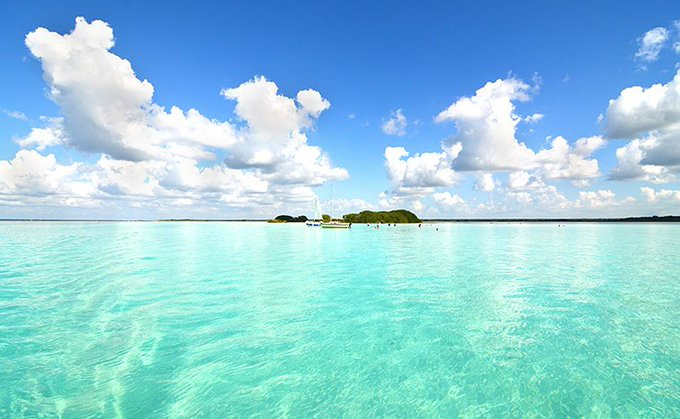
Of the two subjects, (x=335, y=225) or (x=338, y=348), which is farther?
(x=335, y=225)

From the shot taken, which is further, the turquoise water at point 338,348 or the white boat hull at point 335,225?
the white boat hull at point 335,225

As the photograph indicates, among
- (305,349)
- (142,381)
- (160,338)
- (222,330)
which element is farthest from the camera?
(222,330)

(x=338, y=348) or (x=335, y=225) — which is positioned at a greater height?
(x=335, y=225)

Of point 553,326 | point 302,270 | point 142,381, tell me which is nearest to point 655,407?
point 553,326

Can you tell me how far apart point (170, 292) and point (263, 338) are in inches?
502

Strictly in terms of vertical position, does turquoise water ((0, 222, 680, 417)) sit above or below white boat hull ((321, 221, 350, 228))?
below

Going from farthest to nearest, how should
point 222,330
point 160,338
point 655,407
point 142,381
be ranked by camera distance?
1. point 222,330
2. point 160,338
3. point 142,381
4. point 655,407

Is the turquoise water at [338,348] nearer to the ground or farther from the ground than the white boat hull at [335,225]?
nearer to the ground

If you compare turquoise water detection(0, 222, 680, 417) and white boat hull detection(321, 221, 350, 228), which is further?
white boat hull detection(321, 221, 350, 228)

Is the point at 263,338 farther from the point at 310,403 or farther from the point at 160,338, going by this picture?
the point at 310,403

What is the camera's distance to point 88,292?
954 inches

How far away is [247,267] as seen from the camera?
37531 mm

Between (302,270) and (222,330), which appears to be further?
(302,270)

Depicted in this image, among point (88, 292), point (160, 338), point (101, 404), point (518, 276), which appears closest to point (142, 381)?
point (101, 404)
